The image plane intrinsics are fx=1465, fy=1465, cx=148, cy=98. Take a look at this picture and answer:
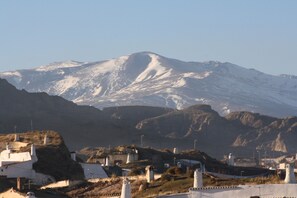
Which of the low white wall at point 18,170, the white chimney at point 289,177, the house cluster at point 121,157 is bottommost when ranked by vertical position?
the house cluster at point 121,157

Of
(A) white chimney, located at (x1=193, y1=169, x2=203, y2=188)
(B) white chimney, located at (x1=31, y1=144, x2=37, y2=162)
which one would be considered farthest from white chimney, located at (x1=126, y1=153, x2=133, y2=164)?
(A) white chimney, located at (x1=193, y1=169, x2=203, y2=188)

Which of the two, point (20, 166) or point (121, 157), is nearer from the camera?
point (20, 166)

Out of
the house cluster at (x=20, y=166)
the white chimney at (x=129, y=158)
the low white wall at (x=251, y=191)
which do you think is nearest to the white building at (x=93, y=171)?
the house cluster at (x=20, y=166)

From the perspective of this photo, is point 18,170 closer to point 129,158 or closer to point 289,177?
point 289,177

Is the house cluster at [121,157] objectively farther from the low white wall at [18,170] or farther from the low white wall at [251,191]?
the low white wall at [251,191]

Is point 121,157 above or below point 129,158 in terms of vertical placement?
below

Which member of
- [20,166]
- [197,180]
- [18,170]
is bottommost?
[18,170]

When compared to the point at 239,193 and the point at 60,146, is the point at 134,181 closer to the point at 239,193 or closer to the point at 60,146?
the point at 239,193

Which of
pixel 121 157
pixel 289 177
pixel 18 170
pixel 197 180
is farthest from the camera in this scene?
pixel 121 157

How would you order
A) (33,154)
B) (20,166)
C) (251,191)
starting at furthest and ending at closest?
(33,154)
(20,166)
(251,191)

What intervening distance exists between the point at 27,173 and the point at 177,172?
13784 mm

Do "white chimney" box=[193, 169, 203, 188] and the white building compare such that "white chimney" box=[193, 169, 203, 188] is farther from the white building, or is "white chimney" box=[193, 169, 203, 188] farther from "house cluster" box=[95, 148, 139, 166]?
"house cluster" box=[95, 148, 139, 166]

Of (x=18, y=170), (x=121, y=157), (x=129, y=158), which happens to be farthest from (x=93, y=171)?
(x=121, y=157)

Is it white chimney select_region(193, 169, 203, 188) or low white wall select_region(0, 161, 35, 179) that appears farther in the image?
low white wall select_region(0, 161, 35, 179)
